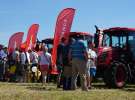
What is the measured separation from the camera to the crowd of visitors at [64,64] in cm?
1745

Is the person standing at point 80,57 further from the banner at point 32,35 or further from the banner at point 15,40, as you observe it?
the banner at point 15,40

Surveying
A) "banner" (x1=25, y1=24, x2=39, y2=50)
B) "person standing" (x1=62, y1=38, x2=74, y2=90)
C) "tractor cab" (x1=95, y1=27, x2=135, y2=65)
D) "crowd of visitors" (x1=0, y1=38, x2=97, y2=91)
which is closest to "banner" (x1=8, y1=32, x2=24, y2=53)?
"banner" (x1=25, y1=24, x2=39, y2=50)

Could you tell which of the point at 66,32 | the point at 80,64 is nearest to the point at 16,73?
the point at 66,32

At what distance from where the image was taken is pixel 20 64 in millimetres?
26250

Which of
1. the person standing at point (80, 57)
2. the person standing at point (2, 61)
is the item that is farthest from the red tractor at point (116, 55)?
the person standing at point (2, 61)

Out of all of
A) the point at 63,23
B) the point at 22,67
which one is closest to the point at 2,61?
the point at 22,67

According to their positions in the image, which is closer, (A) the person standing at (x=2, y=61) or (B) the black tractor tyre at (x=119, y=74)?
(B) the black tractor tyre at (x=119, y=74)

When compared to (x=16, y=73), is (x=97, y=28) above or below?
above

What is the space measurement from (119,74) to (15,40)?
36.6ft

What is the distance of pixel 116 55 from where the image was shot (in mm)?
22453

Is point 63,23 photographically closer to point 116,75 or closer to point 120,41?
point 120,41

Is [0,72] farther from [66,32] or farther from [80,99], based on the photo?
[80,99]

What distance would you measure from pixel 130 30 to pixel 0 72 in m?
8.50

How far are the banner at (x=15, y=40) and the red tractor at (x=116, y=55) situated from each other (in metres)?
8.89
